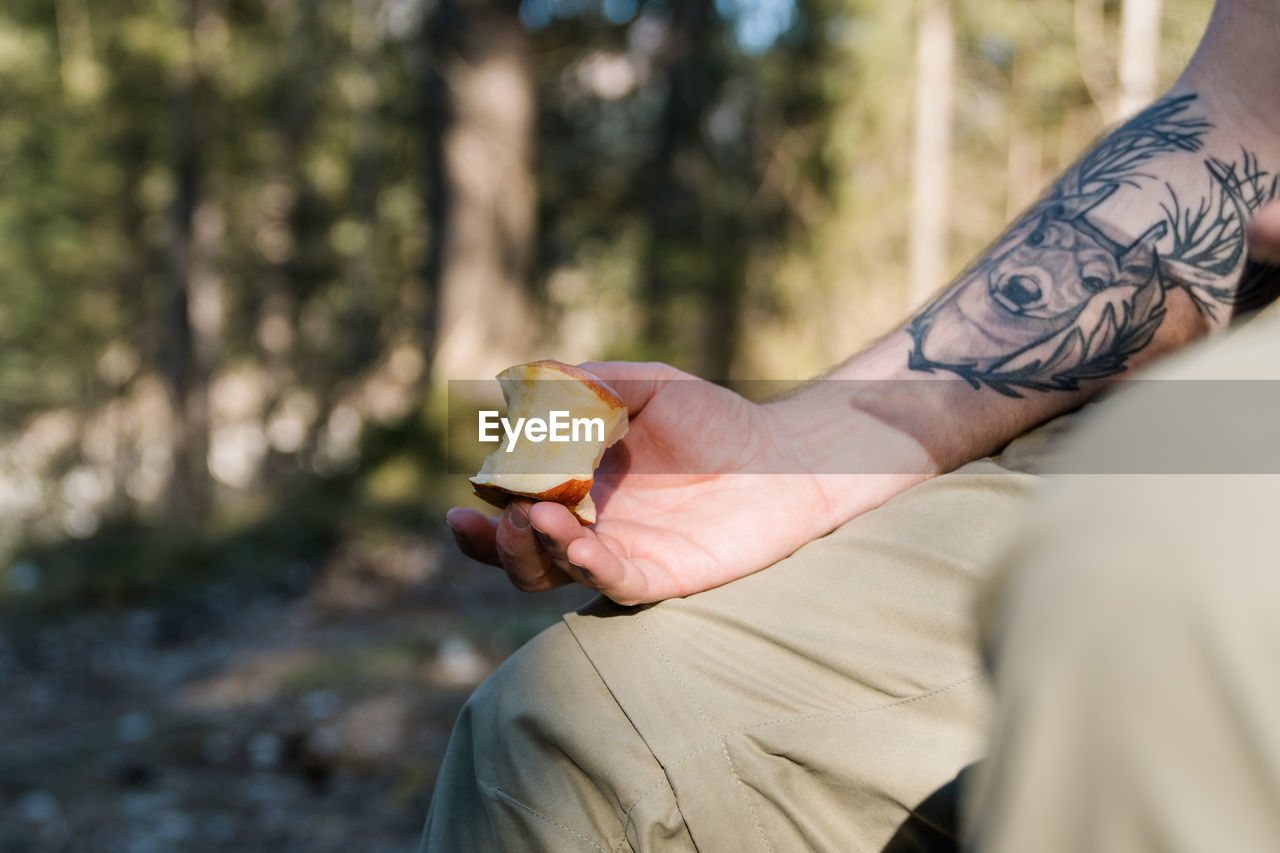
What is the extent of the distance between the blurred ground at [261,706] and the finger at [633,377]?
2.34 m

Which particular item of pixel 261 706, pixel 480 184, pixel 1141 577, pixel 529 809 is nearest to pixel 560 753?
pixel 529 809

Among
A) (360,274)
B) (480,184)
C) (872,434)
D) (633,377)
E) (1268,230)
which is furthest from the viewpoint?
(360,274)

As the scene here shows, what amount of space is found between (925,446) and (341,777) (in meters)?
2.81

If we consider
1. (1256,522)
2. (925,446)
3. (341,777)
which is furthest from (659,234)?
(1256,522)

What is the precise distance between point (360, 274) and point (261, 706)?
15.5m

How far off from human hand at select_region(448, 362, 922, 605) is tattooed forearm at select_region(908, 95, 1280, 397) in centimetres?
26

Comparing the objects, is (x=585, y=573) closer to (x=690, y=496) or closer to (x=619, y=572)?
(x=619, y=572)

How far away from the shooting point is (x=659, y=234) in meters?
11.0

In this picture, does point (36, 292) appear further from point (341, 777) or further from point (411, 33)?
point (341, 777)

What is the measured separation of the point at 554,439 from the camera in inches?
48.5

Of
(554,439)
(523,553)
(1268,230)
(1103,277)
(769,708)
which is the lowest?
(769,708)

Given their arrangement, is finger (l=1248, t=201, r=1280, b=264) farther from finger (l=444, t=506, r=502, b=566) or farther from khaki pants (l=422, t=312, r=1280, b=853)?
finger (l=444, t=506, r=502, b=566)

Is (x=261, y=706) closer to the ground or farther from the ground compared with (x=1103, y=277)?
closer to the ground

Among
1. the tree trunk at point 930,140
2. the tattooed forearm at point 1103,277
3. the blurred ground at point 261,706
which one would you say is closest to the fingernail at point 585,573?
the tattooed forearm at point 1103,277
